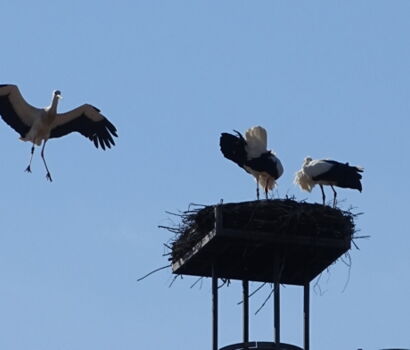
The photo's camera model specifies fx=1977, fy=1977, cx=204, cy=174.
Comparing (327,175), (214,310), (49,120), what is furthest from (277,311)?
(49,120)

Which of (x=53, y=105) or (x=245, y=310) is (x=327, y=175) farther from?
(x=53, y=105)

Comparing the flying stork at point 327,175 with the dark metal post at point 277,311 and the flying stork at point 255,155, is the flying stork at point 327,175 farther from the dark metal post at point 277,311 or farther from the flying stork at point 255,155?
the dark metal post at point 277,311

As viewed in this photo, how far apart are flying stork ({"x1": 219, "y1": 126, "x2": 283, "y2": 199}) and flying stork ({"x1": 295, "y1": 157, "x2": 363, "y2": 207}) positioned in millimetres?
434

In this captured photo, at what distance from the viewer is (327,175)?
96.8 ft

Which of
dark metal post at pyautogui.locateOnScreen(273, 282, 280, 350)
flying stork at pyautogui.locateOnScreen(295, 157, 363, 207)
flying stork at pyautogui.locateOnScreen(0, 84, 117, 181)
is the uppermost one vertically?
flying stork at pyautogui.locateOnScreen(0, 84, 117, 181)

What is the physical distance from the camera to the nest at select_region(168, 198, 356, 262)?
25.8 m

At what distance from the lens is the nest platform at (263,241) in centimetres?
2570

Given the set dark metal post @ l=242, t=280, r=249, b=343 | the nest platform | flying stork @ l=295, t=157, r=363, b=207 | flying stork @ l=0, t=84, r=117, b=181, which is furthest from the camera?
flying stork @ l=0, t=84, r=117, b=181

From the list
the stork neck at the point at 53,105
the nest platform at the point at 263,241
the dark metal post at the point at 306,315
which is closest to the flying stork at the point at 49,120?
the stork neck at the point at 53,105

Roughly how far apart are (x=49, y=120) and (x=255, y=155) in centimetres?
378

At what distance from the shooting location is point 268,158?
29.9 meters

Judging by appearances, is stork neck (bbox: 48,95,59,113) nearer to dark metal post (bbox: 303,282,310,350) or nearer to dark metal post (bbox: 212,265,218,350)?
dark metal post (bbox: 212,265,218,350)

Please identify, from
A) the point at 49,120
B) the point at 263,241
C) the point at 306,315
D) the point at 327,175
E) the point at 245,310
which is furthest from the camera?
the point at 49,120

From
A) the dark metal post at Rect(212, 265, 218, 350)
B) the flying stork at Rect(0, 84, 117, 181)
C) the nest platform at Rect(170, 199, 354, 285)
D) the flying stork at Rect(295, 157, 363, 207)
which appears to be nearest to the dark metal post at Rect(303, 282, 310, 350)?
the nest platform at Rect(170, 199, 354, 285)
